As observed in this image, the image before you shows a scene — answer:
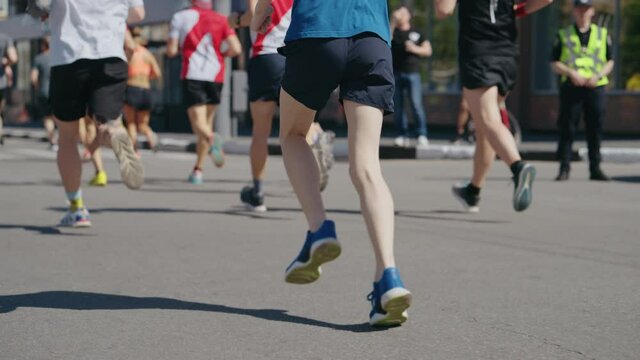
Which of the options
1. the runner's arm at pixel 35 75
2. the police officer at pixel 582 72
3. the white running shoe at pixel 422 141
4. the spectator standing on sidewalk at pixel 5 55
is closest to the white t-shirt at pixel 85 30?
the police officer at pixel 582 72

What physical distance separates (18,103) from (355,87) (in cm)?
4119

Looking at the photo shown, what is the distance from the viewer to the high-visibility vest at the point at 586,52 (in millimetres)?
12922

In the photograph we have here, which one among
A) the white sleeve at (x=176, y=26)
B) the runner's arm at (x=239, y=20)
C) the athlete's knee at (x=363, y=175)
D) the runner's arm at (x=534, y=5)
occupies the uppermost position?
the runner's arm at (x=534, y=5)

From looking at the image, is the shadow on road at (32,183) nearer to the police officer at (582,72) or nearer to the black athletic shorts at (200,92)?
the black athletic shorts at (200,92)

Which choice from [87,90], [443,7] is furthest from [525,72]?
[443,7]

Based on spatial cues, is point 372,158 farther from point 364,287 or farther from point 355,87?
point 364,287

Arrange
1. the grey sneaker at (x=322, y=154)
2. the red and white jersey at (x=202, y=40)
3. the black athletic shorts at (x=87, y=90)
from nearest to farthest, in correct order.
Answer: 1. the black athletic shorts at (x=87, y=90)
2. the grey sneaker at (x=322, y=154)
3. the red and white jersey at (x=202, y=40)

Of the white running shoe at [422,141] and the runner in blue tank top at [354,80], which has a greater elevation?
the runner in blue tank top at [354,80]

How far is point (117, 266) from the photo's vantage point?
268 inches

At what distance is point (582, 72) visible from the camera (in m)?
13.0

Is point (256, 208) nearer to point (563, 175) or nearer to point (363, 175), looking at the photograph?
point (563, 175)

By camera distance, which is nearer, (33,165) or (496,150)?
(496,150)

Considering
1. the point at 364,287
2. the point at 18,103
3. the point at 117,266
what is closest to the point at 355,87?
Answer: the point at 364,287

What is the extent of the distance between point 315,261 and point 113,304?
3.08 feet
